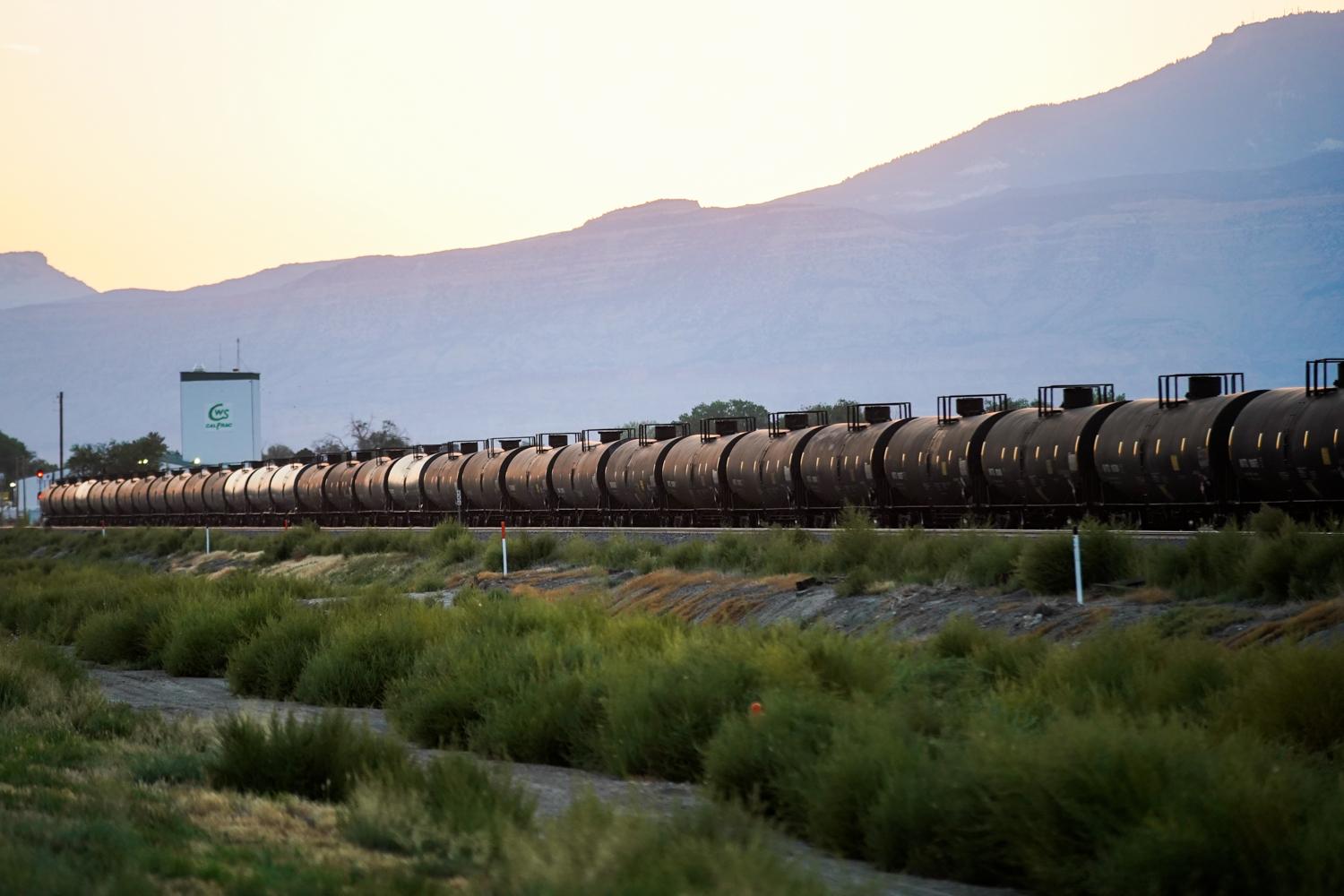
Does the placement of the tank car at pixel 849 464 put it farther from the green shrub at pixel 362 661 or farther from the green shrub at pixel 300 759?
the green shrub at pixel 300 759

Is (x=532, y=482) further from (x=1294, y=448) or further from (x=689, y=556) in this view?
(x=1294, y=448)

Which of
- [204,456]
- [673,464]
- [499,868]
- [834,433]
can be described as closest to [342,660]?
[499,868]

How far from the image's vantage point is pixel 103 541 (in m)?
79.4

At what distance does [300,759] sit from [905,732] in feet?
17.3

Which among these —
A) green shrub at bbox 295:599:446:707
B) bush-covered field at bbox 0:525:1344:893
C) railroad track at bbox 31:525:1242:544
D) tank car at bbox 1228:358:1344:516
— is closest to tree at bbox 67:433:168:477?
railroad track at bbox 31:525:1242:544

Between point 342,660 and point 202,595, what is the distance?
32.9 ft

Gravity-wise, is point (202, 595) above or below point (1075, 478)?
below

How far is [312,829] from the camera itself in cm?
1141

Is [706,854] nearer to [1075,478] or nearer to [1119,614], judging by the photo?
[1119,614]

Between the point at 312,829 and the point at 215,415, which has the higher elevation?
the point at 215,415

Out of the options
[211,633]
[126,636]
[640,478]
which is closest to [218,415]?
[640,478]

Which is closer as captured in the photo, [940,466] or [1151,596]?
[1151,596]

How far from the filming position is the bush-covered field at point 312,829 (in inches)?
337

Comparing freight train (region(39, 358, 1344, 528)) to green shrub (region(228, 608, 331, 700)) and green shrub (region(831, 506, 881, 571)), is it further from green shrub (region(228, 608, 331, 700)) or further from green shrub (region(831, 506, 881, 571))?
green shrub (region(228, 608, 331, 700))
